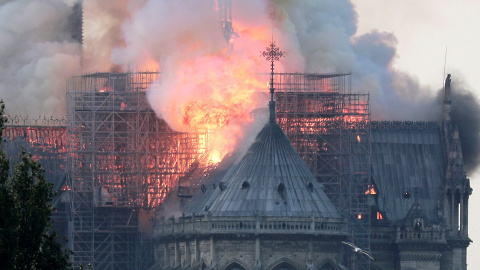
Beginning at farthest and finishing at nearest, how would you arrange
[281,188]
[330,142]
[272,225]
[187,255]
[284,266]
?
[330,142] < [187,255] < [281,188] < [284,266] < [272,225]

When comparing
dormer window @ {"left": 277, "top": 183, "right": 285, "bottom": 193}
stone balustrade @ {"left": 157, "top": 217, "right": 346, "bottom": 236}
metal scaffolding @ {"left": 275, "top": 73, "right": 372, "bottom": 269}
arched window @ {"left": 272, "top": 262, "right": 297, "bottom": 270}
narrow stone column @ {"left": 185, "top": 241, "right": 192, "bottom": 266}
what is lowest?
arched window @ {"left": 272, "top": 262, "right": 297, "bottom": 270}

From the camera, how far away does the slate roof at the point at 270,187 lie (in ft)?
602

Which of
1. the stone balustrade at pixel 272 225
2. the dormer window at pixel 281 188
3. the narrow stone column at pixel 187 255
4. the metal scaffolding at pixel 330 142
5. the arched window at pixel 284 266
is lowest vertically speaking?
the arched window at pixel 284 266

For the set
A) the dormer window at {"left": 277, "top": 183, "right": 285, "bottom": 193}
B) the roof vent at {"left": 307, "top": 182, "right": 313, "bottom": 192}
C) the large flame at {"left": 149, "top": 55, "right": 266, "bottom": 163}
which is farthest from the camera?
the large flame at {"left": 149, "top": 55, "right": 266, "bottom": 163}

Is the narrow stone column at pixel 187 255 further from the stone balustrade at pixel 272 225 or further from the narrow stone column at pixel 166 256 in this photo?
the narrow stone column at pixel 166 256

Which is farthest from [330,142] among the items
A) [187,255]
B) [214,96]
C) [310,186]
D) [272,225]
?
[187,255]

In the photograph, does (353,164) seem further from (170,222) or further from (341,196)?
(170,222)

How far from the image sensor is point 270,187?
185000 millimetres

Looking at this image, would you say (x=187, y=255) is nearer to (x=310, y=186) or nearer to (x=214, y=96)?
(x=310, y=186)

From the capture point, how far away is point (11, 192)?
375ft

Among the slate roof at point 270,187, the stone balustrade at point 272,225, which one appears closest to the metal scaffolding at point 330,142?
the slate roof at point 270,187

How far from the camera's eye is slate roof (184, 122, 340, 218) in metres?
184

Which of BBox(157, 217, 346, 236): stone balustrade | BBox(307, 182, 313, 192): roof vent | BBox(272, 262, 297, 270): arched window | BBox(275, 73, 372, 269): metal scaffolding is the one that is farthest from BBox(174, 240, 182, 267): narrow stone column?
BBox(275, 73, 372, 269): metal scaffolding

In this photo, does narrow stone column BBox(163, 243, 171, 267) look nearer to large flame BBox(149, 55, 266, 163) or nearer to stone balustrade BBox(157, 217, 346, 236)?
large flame BBox(149, 55, 266, 163)
